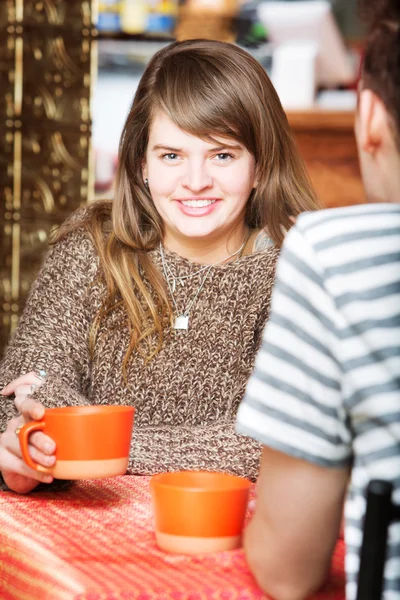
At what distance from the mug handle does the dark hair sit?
1.60ft

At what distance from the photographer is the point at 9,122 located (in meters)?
3.65

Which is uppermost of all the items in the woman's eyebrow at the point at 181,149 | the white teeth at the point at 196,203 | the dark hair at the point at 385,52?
the dark hair at the point at 385,52

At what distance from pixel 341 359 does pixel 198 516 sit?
0.74ft

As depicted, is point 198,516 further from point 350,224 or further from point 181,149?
point 181,149

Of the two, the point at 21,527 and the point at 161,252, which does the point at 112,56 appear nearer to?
the point at 161,252

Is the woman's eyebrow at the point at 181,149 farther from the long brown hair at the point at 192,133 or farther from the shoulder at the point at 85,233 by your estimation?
the shoulder at the point at 85,233

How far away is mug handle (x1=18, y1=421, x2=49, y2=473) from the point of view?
961 mm

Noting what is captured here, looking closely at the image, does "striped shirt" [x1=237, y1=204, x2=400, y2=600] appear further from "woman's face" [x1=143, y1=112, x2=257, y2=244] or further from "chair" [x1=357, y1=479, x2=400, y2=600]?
"woman's face" [x1=143, y1=112, x2=257, y2=244]

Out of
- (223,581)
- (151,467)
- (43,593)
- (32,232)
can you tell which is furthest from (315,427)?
(32,232)

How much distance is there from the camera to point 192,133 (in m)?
1.46

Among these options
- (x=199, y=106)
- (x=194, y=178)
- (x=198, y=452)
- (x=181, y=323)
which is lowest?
(x=198, y=452)

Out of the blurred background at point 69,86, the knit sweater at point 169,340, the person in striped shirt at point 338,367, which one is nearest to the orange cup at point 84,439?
the person in striped shirt at point 338,367

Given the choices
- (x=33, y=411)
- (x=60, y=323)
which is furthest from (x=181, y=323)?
(x=33, y=411)

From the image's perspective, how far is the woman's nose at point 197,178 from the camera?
1455 mm
